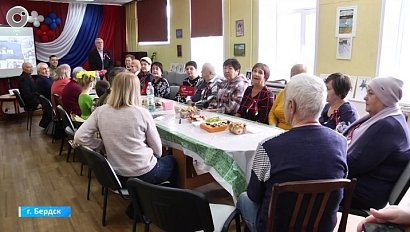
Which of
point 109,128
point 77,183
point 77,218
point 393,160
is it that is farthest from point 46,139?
point 393,160

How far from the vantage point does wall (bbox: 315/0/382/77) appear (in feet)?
12.5

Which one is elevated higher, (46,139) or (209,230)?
(209,230)

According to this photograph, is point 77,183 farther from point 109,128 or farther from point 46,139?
point 46,139

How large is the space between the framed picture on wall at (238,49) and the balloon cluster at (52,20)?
18.3 feet

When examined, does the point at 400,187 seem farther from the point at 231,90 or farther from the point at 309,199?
the point at 231,90

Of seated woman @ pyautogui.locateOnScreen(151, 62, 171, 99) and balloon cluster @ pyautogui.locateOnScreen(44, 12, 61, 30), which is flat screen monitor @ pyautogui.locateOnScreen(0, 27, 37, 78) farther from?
seated woman @ pyautogui.locateOnScreen(151, 62, 171, 99)

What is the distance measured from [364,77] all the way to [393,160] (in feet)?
7.69

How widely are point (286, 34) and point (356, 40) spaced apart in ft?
4.95

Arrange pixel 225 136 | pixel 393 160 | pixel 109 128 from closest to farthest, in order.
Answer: pixel 393 160 → pixel 109 128 → pixel 225 136

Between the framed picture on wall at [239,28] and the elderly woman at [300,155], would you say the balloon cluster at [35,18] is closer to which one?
the framed picture on wall at [239,28]

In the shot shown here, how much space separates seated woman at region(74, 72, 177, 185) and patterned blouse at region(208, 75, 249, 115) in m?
1.41

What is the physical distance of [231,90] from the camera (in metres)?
3.72

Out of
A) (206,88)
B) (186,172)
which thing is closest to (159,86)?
(206,88)

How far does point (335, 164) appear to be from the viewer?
1.39 metres
